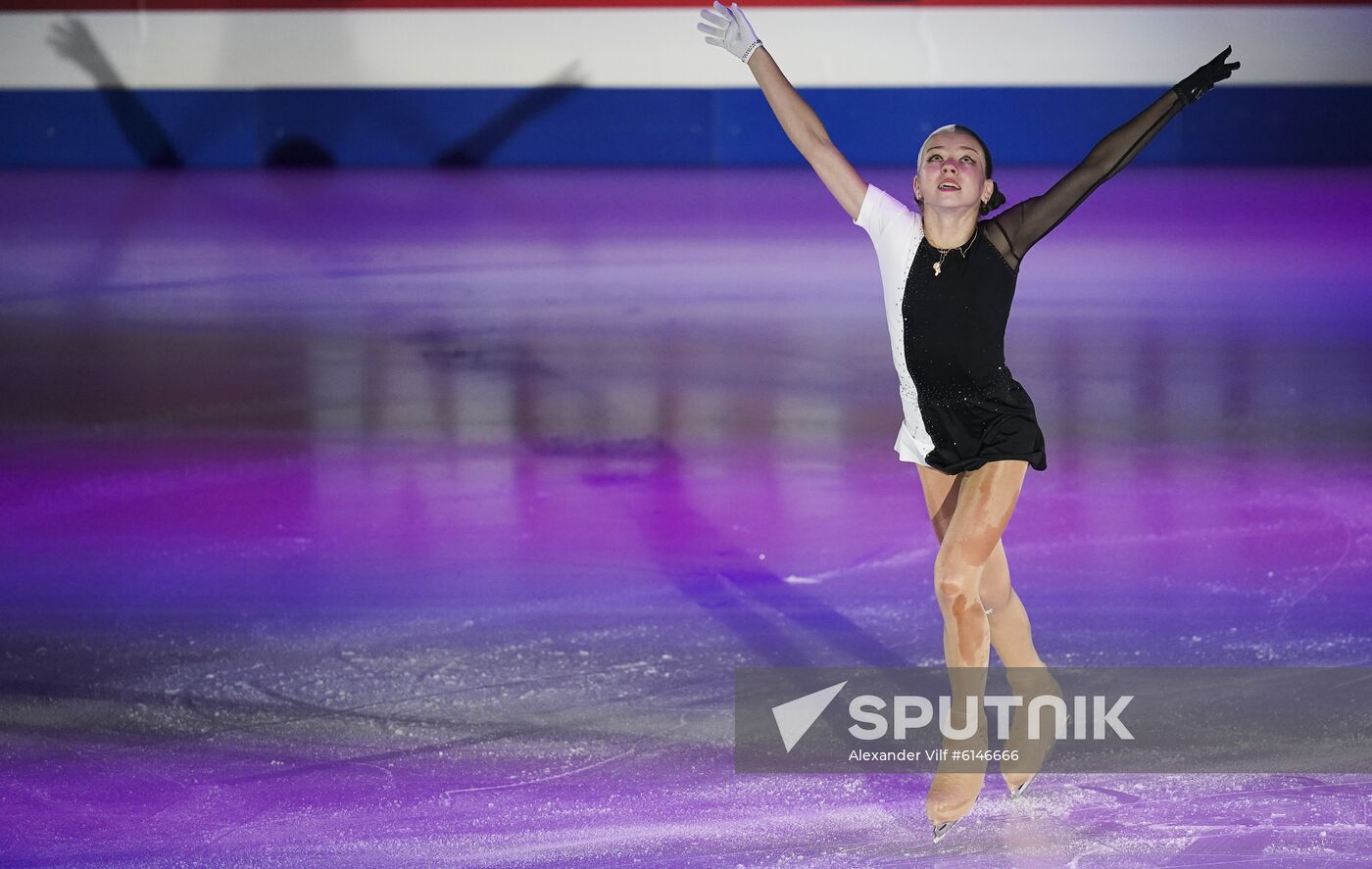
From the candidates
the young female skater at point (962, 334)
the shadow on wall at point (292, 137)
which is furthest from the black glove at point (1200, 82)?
the shadow on wall at point (292, 137)

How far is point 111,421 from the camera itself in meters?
6.33

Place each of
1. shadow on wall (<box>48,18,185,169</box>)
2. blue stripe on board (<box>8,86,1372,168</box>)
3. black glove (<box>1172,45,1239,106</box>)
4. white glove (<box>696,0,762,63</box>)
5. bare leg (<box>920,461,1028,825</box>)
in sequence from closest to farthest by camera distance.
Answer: bare leg (<box>920,461,1028,825</box>), black glove (<box>1172,45,1239,106</box>), white glove (<box>696,0,762,63</box>), blue stripe on board (<box>8,86,1372,168</box>), shadow on wall (<box>48,18,185,169</box>)

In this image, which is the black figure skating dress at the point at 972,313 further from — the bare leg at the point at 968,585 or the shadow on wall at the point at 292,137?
the shadow on wall at the point at 292,137

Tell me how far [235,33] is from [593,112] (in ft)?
10.8

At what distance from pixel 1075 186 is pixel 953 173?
239 millimetres

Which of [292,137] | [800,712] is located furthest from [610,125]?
[800,712]

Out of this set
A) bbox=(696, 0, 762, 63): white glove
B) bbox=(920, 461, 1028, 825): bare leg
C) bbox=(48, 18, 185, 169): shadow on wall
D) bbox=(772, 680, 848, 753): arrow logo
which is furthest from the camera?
bbox=(48, 18, 185, 169): shadow on wall

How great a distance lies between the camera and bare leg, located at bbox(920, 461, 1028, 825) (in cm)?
308

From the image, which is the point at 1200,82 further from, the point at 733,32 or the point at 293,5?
the point at 293,5

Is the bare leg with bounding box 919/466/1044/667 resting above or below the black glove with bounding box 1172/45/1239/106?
below

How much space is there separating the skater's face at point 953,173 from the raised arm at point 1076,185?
0.08m

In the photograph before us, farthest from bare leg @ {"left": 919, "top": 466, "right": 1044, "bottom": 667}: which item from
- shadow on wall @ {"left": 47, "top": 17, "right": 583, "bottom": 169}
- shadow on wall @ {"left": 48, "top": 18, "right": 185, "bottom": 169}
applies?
shadow on wall @ {"left": 48, "top": 18, "right": 185, "bottom": 169}

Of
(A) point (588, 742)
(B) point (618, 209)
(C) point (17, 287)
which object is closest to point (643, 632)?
(A) point (588, 742)

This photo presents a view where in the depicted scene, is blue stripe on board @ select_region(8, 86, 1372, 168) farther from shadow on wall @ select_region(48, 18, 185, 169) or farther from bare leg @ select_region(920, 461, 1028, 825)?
bare leg @ select_region(920, 461, 1028, 825)
